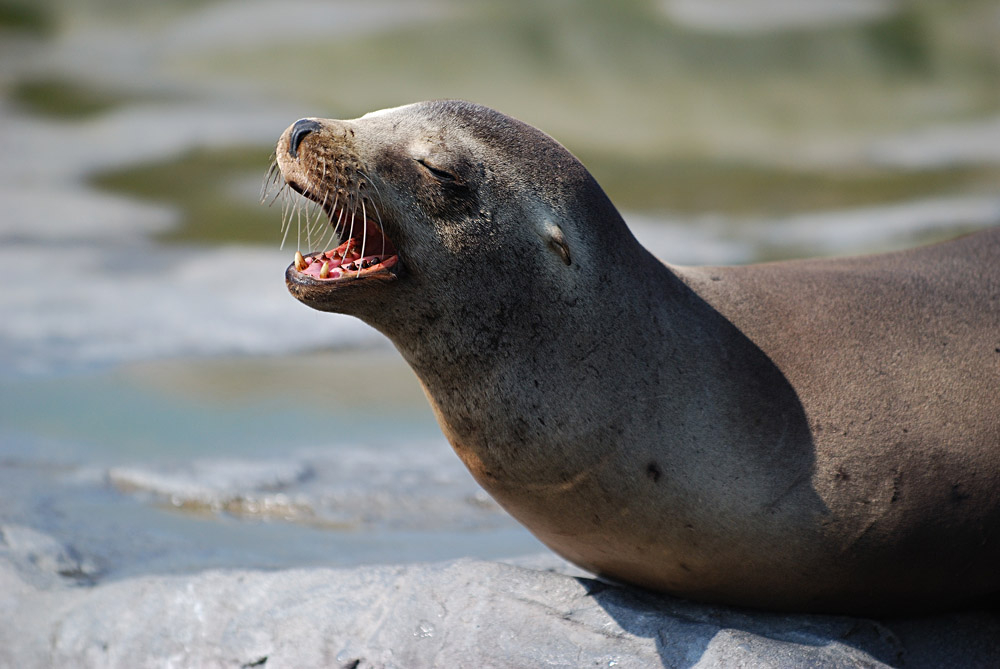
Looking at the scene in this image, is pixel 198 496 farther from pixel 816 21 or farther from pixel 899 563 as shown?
pixel 816 21

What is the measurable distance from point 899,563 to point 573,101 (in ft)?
34.7

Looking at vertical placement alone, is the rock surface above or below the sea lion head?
below

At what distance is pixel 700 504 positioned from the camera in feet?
9.92

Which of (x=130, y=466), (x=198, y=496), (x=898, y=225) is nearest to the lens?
(x=198, y=496)

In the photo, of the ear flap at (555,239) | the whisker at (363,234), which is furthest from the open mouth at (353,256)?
the ear flap at (555,239)

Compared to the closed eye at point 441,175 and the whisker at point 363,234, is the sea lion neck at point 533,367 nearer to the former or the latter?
the whisker at point 363,234

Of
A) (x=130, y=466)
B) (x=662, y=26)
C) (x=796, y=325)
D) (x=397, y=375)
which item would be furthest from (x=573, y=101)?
(x=796, y=325)

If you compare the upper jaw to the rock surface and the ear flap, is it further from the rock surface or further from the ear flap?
the rock surface

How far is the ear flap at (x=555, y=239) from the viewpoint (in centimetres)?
304

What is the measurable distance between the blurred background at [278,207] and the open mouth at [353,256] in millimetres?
1410

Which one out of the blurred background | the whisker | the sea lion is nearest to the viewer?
the whisker

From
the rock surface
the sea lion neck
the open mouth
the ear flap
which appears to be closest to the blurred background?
the rock surface

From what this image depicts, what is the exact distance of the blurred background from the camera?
488 centimetres

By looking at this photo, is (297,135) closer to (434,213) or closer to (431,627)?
(434,213)
